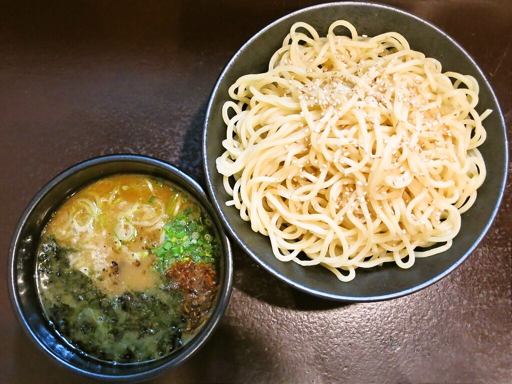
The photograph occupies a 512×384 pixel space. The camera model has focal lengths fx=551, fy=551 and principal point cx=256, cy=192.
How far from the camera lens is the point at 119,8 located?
2.60m

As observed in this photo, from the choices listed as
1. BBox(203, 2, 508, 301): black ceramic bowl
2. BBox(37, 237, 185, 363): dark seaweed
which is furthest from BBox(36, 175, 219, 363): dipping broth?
BBox(203, 2, 508, 301): black ceramic bowl

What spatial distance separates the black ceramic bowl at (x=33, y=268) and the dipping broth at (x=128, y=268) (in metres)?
0.04

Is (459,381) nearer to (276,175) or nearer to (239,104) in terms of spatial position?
(276,175)

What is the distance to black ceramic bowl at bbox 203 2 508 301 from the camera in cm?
201

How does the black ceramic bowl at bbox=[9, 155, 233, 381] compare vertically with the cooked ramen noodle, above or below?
below

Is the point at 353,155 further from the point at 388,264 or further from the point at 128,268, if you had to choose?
the point at 128,268

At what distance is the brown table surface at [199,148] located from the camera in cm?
235

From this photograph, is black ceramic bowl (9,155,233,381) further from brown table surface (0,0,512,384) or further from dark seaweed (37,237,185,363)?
brown table surface (0,0,512,384)

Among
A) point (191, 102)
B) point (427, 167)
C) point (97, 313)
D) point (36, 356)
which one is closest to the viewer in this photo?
point (427, 167)

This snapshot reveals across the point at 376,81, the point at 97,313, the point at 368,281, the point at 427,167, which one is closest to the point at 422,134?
the point at 427,167

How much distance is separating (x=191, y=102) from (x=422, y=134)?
107 centimetres

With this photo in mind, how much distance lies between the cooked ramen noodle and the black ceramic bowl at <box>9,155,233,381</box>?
215mm

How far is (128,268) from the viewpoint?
7.18ft

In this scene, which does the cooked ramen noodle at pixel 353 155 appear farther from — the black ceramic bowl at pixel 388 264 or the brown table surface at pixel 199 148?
the brown table surface at pixel 199 148
